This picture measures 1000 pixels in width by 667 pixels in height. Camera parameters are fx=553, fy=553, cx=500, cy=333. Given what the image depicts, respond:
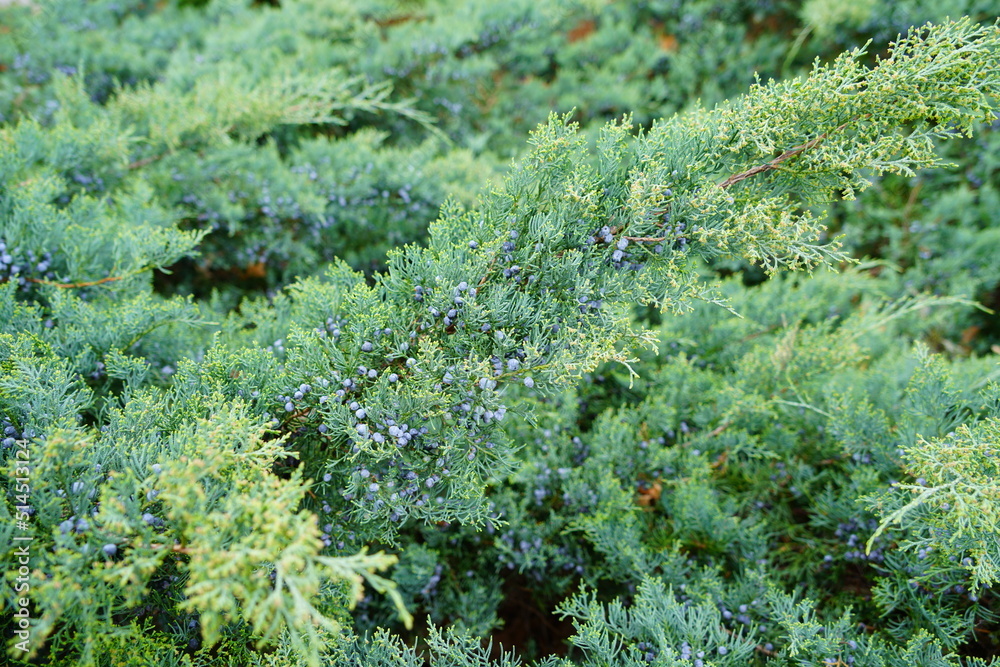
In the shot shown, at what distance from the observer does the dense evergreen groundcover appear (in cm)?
131

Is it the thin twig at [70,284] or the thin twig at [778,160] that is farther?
the thin twig at [70,284]

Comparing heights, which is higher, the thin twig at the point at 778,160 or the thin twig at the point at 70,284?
the thin twig at the point at 778,160

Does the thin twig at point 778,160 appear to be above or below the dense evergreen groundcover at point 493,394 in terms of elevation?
above

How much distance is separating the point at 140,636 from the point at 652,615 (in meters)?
1.38

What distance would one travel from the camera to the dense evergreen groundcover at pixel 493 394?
1.31 metres

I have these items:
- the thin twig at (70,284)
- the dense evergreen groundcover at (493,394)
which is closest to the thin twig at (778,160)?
the dense evergreen groundcover at (493,394)

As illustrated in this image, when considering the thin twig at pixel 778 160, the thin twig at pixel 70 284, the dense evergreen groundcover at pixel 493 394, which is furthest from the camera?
the thin twig at pixel 70 284

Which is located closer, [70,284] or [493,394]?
[493,394]

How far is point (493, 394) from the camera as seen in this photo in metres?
1.47

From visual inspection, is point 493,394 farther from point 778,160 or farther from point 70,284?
point 70,284

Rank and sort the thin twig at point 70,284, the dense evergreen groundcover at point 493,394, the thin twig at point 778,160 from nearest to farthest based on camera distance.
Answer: the dense evergreen groundcover at point 493,394 < the thin twig at point 778,160 < the thin twig at point 70,284

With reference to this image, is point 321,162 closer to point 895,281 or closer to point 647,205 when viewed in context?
point 647,205

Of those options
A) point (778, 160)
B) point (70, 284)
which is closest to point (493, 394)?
point (778, 160)

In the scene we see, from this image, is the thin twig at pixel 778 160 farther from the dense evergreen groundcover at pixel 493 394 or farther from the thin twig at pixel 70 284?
the thin twig at pixel 70 284
